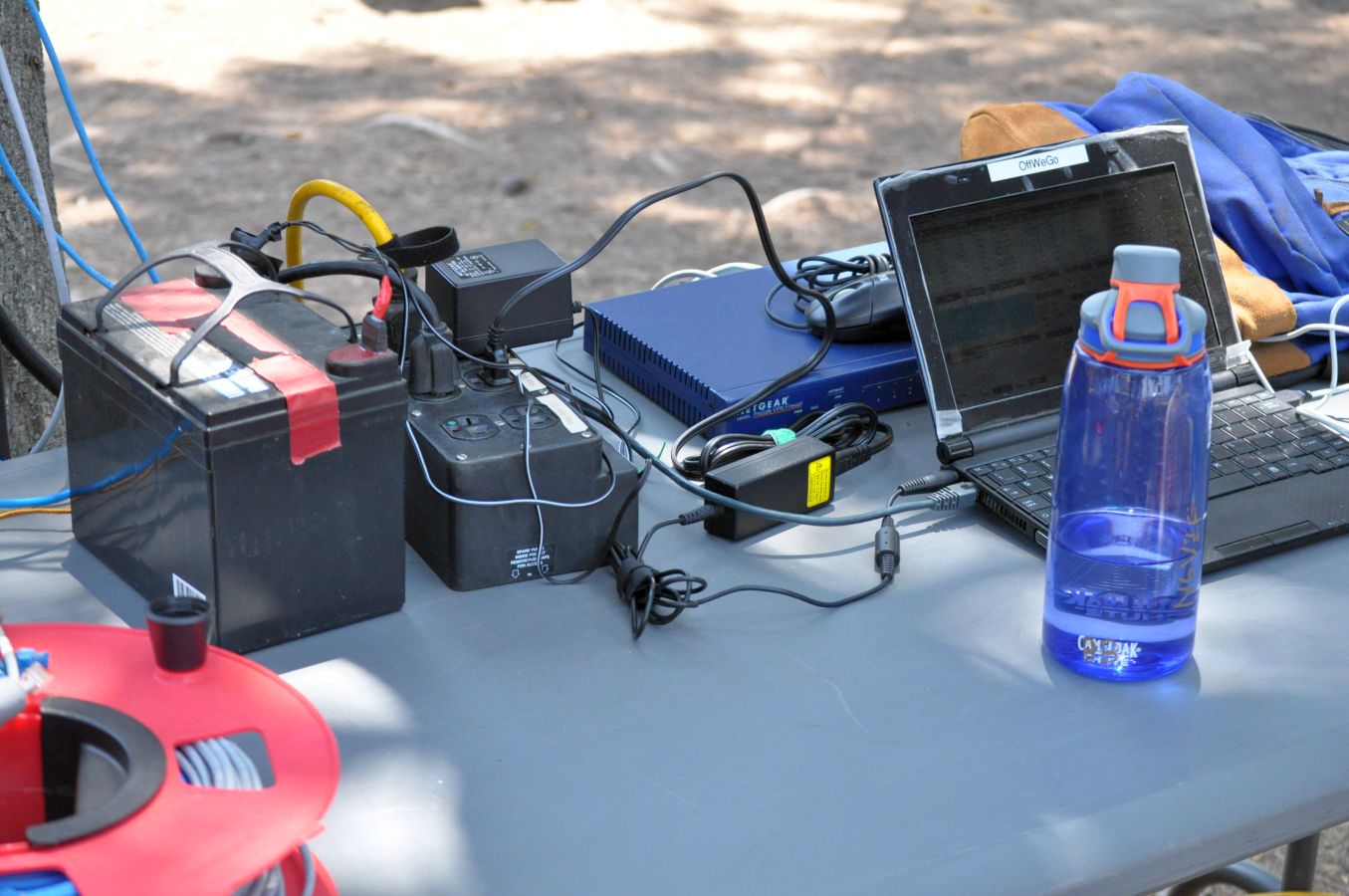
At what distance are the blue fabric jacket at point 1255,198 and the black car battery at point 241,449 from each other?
879mm

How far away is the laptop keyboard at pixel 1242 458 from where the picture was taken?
1.18 meters

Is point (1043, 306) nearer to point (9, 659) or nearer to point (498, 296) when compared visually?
point (498, 296)

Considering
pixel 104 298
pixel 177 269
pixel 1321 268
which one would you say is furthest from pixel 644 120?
pixel 104 298

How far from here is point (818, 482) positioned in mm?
1198

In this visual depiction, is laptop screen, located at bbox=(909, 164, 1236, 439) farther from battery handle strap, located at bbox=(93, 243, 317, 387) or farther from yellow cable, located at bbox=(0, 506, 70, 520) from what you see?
yellow cable, located at bbox=(0, 506, 70, 520)

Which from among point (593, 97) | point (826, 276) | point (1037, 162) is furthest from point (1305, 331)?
point (593, 97)

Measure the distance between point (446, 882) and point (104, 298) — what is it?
484 millimetres

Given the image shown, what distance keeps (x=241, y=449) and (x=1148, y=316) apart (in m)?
0.57

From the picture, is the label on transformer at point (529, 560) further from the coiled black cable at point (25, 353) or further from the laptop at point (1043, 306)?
the coiled black cable at point (25, 353)

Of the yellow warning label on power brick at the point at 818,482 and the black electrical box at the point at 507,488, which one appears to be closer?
the black electrical box at the point at 507,488

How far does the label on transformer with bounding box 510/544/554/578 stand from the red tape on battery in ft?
0.59

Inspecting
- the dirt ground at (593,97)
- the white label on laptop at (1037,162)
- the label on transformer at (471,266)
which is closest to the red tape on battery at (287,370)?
the label on transformer at (471,266)

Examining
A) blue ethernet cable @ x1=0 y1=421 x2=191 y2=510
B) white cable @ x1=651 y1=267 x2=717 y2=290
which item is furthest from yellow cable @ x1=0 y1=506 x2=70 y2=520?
white cable @ x1=651 y1=267 x2=717 y2=290

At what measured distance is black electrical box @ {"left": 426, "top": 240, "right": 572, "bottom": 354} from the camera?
121 centimetres
